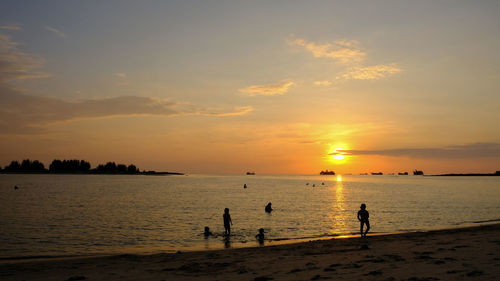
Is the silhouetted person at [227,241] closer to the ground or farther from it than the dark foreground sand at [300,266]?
closer to the ground

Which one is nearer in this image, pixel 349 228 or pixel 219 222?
pixel 349 228

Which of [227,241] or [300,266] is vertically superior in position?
[300,266]

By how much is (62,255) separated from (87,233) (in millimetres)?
9793

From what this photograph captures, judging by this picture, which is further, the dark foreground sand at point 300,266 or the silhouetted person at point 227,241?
the silhouetted person at point 227,241

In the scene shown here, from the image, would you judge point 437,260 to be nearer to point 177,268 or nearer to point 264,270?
point 264,270

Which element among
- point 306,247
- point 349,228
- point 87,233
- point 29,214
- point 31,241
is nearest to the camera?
point 306,247

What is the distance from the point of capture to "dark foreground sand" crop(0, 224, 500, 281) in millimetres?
12695

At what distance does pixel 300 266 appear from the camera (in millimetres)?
15086

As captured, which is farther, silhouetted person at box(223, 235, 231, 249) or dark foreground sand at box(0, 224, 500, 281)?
silhouetted person at box(223, 235, 231, 249)

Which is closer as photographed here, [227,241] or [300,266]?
[300,266]

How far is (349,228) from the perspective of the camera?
122 feet

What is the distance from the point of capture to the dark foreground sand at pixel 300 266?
12.7m

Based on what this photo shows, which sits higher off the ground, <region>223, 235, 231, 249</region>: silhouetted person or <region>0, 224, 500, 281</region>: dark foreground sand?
<region>0, 224, 500, 281</region>: dark foreground sand

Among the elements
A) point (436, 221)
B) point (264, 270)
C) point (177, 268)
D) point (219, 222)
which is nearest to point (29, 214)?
point (219, 222)
